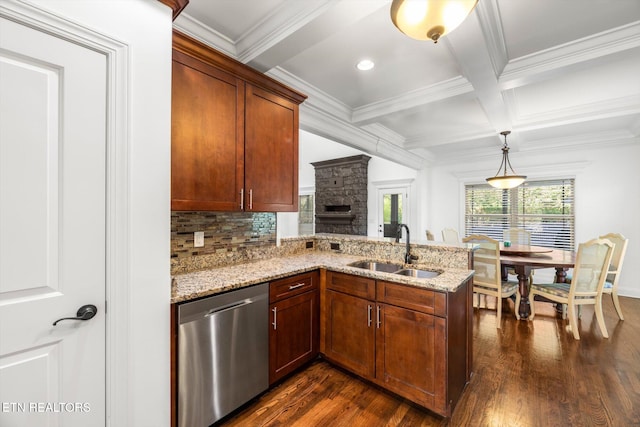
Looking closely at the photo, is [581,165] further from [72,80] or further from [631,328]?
[72,80]

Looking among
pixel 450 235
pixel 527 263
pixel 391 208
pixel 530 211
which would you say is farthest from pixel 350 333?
pixel 530 211

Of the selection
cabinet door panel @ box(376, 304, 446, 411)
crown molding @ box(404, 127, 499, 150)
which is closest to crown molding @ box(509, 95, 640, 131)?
crown molding @ box(404, 127, 499, 150)

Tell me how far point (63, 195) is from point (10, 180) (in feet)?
0.53

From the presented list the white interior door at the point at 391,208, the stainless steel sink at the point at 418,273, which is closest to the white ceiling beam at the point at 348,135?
the white interior door at the point at 391,208

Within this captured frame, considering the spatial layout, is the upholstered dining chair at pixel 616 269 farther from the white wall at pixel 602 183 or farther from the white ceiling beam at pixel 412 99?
the white ceiling beam at pixel 412 99

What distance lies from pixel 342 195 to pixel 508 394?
4.96 m

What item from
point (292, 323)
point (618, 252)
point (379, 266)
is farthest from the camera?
point (618, 252)

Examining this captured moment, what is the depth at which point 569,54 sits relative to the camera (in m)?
2.30

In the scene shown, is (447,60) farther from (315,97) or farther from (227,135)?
(227,135)

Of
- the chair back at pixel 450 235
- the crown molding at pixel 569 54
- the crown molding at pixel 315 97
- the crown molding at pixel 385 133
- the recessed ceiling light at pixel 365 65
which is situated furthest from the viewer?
the chair back at pixel 450 235

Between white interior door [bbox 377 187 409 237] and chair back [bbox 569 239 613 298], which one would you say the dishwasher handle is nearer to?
chair back [bbox 569 239 613 298]

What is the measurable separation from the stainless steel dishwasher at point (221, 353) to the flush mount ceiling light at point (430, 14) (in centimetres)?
172

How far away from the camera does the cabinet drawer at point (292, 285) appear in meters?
2.03

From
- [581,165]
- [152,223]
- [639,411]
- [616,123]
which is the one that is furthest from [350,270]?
[581,165]
